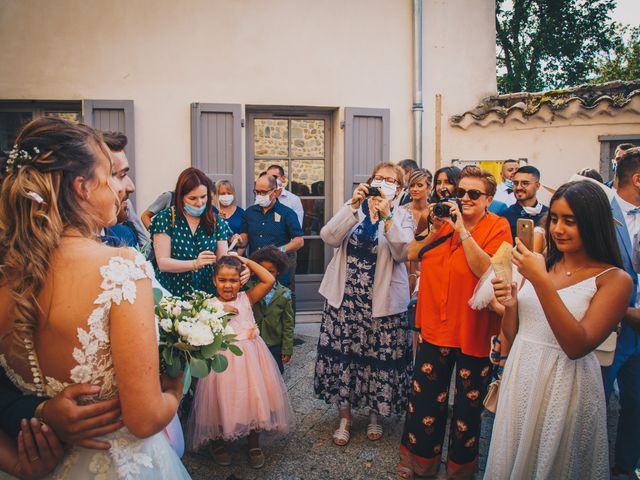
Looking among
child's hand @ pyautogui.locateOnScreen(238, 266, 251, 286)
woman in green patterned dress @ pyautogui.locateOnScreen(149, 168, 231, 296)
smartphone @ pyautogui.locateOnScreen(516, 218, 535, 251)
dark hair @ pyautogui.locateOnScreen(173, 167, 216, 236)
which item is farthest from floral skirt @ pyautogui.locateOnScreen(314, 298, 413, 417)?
smartphone @ pyautogui.locateOnScreen(516, 218, 535, 251)

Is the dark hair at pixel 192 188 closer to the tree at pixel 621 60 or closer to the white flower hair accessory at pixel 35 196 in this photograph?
the white flower hair accessory at pixel 35 196

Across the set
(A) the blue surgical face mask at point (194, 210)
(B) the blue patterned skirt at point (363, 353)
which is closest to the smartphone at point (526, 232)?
(B) the blue patterned skirt at point (363, 353)

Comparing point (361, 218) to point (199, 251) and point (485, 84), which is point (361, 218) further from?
point (485, 84)

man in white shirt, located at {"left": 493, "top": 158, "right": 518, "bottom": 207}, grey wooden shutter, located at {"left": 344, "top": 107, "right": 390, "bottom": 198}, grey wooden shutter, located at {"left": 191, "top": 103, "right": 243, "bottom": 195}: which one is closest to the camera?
man in white shirt, located at {"left": 493, "top": 158, "right": 518, "bottom": 207}

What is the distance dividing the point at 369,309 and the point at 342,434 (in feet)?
3.20

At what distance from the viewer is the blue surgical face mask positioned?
373 centimetres

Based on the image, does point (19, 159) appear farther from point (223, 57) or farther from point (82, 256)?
point (223, 57)

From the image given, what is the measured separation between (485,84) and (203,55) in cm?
409

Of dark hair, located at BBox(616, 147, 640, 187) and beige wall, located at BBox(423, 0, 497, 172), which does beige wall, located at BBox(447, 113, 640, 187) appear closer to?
beige wall, located at BBox(423, 0, 497, 172)

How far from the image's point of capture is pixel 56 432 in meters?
1.49

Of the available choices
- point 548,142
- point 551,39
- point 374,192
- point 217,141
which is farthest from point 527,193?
point 551,39

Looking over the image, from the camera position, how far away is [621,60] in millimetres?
14562

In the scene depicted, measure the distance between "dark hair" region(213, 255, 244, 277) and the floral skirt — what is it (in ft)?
2.62

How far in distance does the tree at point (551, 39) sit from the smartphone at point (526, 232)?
46.9ft
